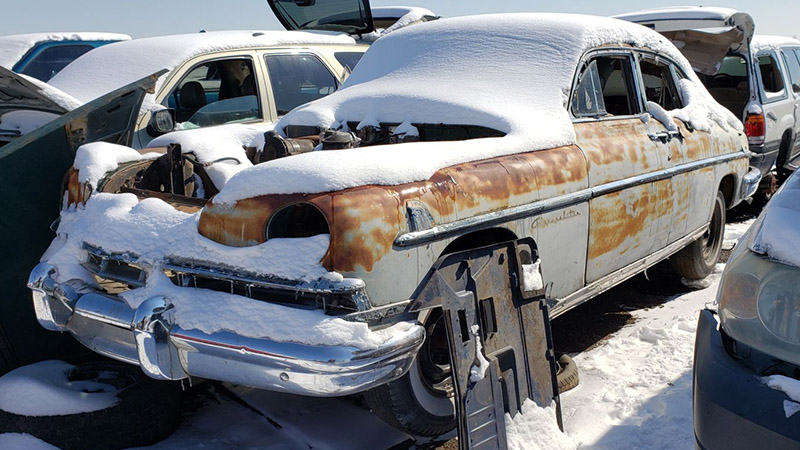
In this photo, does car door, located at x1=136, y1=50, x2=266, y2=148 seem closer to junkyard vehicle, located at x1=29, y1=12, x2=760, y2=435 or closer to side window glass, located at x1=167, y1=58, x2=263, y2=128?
side window glass, located at x1=167, y1=58, x2=263, y2=128

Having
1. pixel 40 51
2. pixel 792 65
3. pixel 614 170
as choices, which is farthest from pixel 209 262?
pixel 792 65

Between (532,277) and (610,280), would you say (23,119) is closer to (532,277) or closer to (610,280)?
(532,277)

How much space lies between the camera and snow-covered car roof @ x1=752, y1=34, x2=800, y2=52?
759 centimetres

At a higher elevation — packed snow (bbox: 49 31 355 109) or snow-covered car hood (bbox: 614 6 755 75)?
packed snow (bbox: 49 31 355 109)

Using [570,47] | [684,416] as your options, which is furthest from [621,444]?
[570,47]

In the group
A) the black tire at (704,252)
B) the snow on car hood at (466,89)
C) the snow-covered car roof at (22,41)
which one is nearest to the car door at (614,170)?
the snow on car hood at (466,89)

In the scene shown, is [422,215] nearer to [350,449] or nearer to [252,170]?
[252,170]

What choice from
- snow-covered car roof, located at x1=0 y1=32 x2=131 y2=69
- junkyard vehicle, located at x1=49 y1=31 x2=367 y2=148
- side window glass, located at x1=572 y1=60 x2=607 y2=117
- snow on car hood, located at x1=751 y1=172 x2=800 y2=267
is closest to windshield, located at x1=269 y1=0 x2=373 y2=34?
junkyard vehicle, located at x1=49 y1=31 x2=367 y2=148

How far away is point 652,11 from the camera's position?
7.39 meters

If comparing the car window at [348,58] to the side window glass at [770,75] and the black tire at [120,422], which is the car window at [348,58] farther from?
the side window glass at [770,75]

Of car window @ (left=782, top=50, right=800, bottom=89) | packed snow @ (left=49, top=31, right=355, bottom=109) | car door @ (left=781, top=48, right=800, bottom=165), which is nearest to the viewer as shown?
packed snow @ (left=49, top=31, right=355, bottom=109)

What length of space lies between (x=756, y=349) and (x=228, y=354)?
1593 mm

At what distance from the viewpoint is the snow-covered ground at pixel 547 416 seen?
2865 millimetres

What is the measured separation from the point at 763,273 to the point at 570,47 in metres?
2.19
